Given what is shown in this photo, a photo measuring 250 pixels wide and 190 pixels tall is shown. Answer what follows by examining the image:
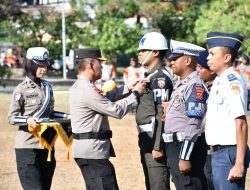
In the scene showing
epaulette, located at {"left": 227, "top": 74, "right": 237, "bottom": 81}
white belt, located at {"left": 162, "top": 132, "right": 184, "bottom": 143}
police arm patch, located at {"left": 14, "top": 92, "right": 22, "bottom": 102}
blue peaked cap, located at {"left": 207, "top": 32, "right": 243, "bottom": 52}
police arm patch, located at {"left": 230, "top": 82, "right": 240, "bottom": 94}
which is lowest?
white belt, located at {"left": 162, "top": 132, "right": 184, "bottom": 143}

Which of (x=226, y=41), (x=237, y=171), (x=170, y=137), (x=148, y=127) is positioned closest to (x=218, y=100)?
(x=226, y=41)

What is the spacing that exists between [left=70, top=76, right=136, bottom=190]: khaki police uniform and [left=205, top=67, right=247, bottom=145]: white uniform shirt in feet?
4.61

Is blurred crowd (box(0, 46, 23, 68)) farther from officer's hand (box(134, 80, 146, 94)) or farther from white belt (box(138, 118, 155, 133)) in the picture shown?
officer's hand (box(134, 80, 146, 94))

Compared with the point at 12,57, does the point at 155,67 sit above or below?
above

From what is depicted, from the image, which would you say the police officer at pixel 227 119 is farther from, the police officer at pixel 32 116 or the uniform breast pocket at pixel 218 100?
the police officer at pixel 32 116

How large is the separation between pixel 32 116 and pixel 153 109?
4.46ft

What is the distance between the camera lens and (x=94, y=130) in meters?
7.98

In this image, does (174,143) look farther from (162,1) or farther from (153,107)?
(162,1)

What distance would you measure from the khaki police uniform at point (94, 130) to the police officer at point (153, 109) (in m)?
0.60

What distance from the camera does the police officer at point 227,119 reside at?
6.49 metres

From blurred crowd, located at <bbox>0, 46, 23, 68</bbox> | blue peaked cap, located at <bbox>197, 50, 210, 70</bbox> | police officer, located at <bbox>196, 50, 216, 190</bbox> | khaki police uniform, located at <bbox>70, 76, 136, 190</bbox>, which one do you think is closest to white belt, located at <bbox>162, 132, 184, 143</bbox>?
khaki police uniform, located at <bbox>70, 76, 136, 190</bbox>

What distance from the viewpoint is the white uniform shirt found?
654cm

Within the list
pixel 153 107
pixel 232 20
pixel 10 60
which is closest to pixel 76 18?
pixel 10 60

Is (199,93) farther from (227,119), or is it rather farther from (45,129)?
(45,129)
